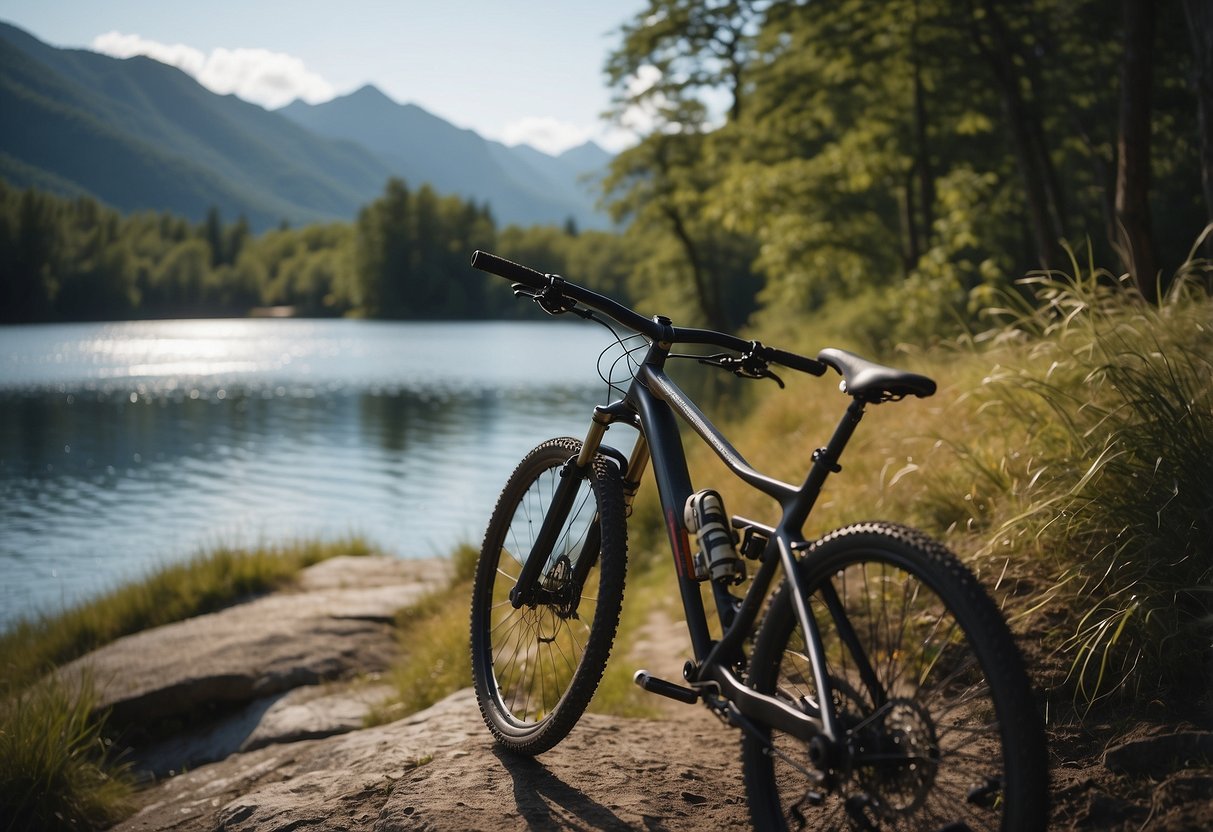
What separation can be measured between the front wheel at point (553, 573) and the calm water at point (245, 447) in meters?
5.96

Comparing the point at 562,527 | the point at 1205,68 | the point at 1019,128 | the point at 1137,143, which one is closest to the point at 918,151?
the point at 1019,128

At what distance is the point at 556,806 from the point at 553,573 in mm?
704

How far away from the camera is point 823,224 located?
17.3 m

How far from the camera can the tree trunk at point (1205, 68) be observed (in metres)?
4.89

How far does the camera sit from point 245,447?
923 inches

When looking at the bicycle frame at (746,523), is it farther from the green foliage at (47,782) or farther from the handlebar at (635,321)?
the green foliage at (47,782)

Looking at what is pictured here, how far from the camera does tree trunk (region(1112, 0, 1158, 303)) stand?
6.33 meters

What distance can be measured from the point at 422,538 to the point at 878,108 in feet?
32.0

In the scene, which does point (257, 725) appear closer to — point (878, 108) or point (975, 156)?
point (878, 108)

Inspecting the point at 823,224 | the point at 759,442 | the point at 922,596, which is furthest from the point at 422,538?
the point at 922,596

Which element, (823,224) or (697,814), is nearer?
(697,814)

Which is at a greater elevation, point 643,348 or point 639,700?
point 643,348

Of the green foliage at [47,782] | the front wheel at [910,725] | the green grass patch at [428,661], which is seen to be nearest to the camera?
the front wheel at [910,725]

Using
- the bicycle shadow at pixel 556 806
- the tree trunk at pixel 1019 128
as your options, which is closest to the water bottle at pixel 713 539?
the bicycle shadow at pixel 556 806
